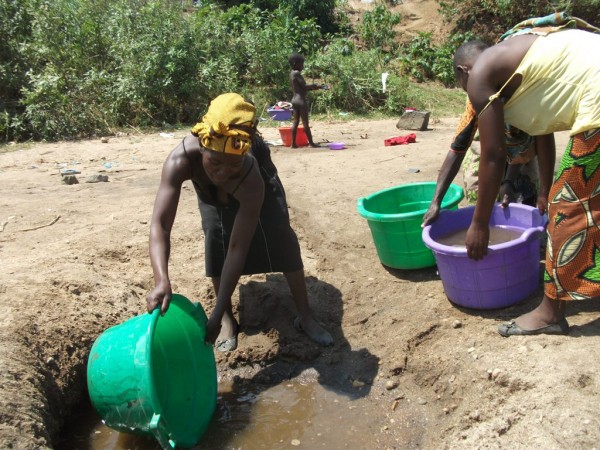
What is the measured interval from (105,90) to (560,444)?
9330mm

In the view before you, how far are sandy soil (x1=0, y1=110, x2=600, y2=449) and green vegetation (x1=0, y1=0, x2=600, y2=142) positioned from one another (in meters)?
4.45

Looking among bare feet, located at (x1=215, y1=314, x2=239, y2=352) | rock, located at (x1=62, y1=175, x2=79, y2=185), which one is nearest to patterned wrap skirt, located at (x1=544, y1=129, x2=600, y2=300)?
bare feet, located at (x1=215, y1=314, x2=239, y2=352)

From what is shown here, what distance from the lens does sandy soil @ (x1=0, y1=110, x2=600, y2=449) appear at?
2.37 metres

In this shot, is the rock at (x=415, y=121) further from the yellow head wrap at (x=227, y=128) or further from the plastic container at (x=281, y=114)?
the yellow head wrap at (x=227, y=128)

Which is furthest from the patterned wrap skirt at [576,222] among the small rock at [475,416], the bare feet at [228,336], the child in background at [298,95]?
the child in background at [298,95]

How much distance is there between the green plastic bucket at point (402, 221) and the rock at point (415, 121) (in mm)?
5431

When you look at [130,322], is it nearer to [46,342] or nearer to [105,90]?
[46,342]

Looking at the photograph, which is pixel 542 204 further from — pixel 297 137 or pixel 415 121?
pixel 415 121

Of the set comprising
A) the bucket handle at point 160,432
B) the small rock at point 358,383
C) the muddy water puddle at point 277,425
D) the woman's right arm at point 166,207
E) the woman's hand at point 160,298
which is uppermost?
the woman's right arm at point 166,207

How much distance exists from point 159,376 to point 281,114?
Result: 8.25 m

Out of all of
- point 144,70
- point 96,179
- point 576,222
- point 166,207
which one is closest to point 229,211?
point 166,207

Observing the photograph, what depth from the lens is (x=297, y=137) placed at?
8.23 meters

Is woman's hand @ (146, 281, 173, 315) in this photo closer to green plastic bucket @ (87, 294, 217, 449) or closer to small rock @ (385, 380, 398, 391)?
green plastic bucket @ (87, 294, 217, 449)

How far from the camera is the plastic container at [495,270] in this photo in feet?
9.42
